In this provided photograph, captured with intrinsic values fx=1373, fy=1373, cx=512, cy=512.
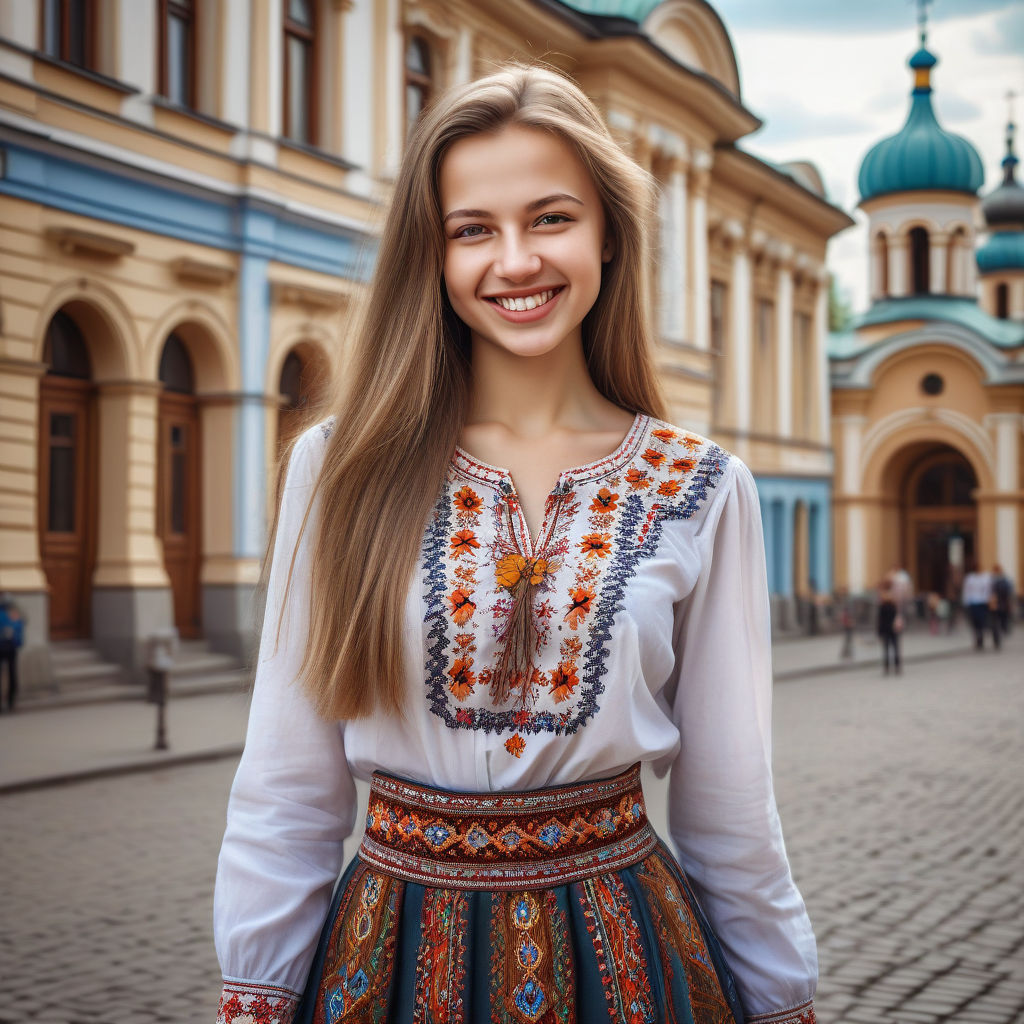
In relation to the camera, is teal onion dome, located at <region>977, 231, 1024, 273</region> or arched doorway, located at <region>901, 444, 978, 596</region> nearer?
arched doorway, located at <region>901, 444, 978, 596</region>

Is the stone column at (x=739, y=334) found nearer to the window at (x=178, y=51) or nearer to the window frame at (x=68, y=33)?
the window at (x=178, y=51)

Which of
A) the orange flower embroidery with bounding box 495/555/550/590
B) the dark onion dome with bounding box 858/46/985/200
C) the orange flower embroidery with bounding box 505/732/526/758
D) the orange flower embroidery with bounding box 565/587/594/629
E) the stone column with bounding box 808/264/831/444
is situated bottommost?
the orange flower embroidery with bounding box 505/732/526/758

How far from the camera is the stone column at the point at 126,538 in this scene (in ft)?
47.7

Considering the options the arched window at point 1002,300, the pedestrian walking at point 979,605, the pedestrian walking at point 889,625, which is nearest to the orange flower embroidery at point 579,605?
the pedestrian walking at point 889,625

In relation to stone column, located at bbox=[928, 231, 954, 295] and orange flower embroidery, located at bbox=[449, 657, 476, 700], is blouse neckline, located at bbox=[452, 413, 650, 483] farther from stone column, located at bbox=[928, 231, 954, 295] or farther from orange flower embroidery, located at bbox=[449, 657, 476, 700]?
stone column, located at bbox=[928, 231, 954, 295]

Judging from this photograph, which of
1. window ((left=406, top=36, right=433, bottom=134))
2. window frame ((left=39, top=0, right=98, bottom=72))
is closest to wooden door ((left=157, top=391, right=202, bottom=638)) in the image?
window frame ((left=39, top=0, right=98, bottom=72))

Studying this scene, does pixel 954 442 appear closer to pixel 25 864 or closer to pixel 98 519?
pixel 98 519

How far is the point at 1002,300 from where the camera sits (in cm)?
4591

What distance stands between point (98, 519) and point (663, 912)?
13745 millimetres

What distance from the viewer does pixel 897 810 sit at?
8.75 m

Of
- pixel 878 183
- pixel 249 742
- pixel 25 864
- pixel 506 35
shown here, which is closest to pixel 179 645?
pixel 25 864

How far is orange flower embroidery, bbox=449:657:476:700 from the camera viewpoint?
6.32 feet

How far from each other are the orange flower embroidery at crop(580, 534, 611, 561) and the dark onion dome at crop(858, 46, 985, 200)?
41.0 meters

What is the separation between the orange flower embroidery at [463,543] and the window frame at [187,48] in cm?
1460
